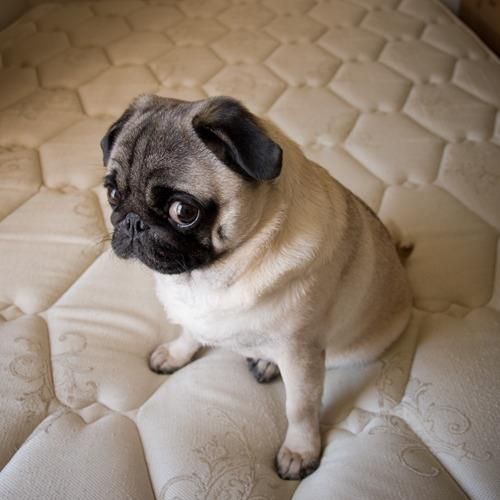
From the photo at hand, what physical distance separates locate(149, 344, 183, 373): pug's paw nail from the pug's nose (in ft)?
1.43

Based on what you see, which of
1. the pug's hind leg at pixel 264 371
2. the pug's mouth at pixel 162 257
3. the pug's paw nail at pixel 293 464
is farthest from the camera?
the pug's hind leg at pixel 264 371

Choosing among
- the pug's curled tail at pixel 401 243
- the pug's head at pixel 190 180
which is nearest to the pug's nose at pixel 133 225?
the pug's head at pixel 190 180

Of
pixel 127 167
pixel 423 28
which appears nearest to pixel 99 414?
pixel 127 167

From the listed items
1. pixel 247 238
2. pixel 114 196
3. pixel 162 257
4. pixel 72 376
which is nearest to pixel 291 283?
pixel 247 238

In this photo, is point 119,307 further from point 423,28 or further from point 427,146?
point 423,28

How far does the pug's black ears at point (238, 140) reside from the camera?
31.3 inches

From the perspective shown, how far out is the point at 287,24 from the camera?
266 cm

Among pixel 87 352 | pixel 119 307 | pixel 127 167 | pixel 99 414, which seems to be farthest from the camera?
pixel 119 307

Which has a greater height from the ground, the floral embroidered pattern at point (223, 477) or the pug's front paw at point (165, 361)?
the floral embroidered pattern at point (223, 477)

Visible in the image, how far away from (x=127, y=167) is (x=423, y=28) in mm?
2293

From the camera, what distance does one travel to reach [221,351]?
4.26 ft

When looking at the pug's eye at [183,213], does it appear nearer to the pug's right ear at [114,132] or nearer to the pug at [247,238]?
the pug at [247,238]

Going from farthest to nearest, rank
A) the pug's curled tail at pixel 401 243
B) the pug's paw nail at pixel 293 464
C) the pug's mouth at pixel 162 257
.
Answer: the pug's curled tail at pixel 401 243, the pug's paw nail at pixel 293 464, the pug's mouth at pixel 162 257

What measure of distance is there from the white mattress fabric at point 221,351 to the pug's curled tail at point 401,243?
32 millimetres
